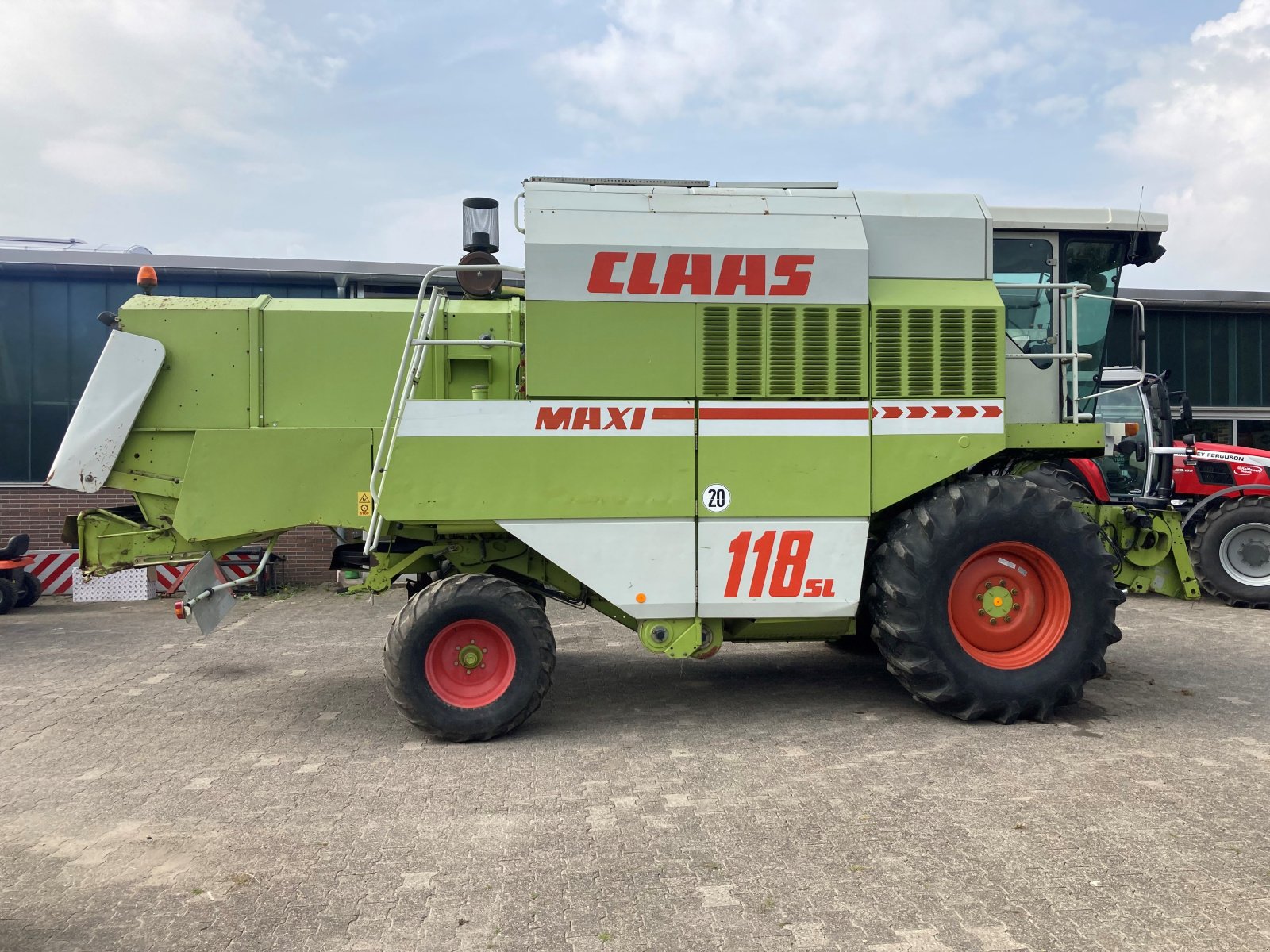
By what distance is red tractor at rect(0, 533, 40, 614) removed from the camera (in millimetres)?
11461

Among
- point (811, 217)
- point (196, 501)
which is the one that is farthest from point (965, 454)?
point (196, 501)

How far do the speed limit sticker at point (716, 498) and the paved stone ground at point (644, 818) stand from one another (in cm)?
143

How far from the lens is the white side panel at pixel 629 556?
564cm

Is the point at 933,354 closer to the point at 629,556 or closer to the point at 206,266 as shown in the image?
the point at 629,556

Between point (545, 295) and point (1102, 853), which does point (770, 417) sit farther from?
point (1102, 853)

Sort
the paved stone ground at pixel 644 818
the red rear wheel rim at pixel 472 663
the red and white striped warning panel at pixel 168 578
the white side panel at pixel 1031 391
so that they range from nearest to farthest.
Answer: the paved stone ground at pixel 644 818 → the red rear wheel rim at pixel 472 663 → the white side panel at pixel 1031 391 → the red and white striped warning panel at pixel 168 578

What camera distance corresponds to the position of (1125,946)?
3.27 m

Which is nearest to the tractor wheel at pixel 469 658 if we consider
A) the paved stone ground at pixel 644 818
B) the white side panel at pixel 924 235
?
the paved stone ground at pixel 644 818

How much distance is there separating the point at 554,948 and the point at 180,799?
8.31 feet

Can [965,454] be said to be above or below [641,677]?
above

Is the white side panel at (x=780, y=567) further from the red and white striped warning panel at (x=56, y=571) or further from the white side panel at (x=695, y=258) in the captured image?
the red and white striped warning panel at (x=56, y=571)

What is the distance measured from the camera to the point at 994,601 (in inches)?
234

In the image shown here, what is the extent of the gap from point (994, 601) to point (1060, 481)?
3571 millimetres

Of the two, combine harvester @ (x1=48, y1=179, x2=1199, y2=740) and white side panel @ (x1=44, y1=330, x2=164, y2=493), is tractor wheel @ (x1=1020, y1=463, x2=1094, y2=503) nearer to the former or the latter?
combine harvester @ (x1=48, y1=179, x2=1199, y2=740)
